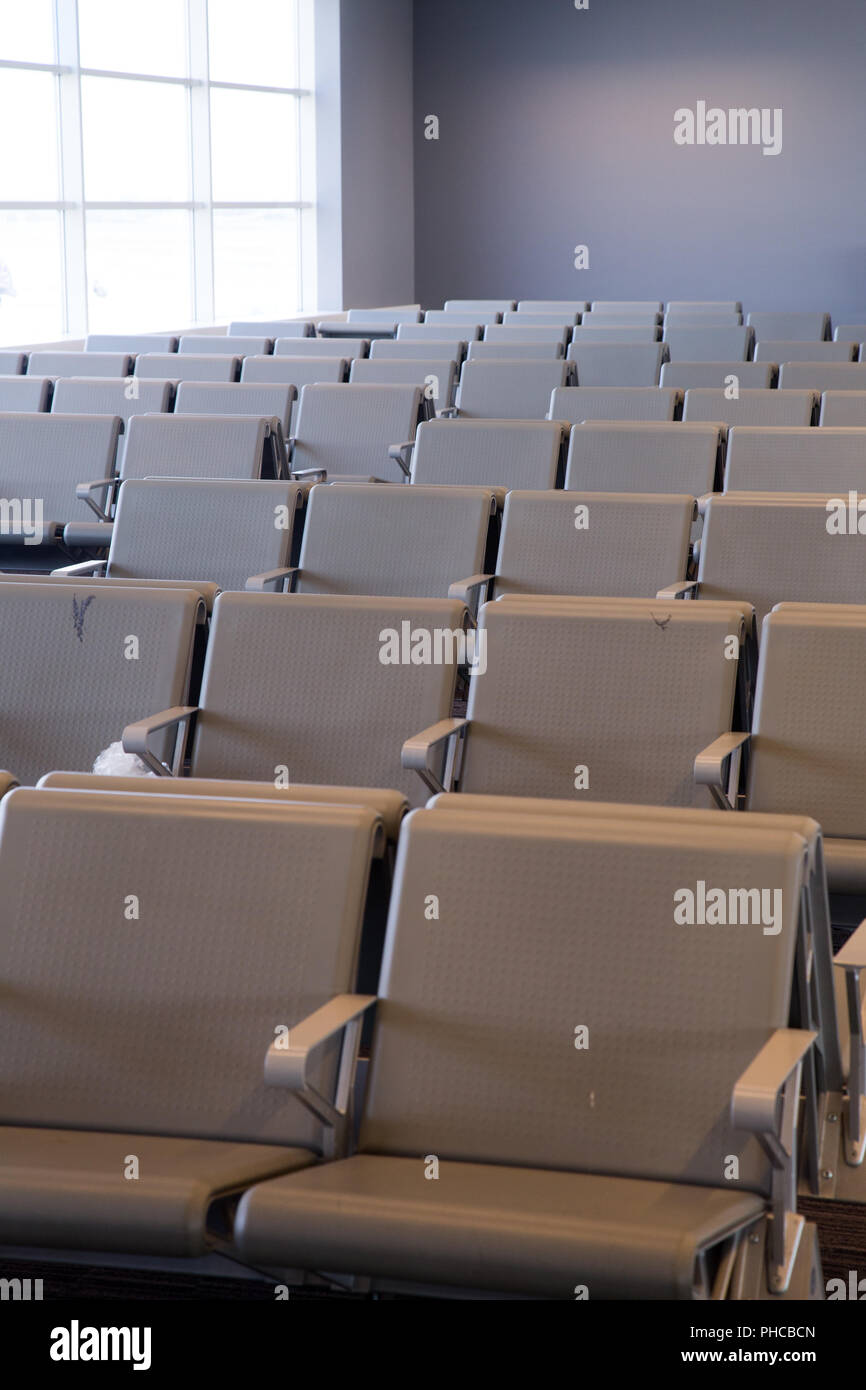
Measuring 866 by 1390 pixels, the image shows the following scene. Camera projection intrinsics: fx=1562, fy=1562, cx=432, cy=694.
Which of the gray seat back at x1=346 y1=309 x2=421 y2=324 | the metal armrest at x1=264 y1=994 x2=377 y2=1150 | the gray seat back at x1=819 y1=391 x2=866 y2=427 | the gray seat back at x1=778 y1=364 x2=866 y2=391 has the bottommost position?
the metal armrest at x1=264 y1=994 x2=377 y2=1150

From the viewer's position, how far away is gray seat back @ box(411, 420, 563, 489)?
4520 millimetres

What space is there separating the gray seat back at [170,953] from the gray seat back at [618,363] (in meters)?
5.05

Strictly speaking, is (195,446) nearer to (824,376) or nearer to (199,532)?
(199,532)

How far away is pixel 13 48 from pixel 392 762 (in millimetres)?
7492

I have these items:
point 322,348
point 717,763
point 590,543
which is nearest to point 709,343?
point 322,348

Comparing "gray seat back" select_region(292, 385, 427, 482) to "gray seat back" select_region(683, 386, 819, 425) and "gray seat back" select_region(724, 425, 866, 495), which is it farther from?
"gray seat back" select_region(724, 425, 866, 495)

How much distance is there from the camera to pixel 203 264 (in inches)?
436

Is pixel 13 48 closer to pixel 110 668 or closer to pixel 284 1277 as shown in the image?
pixel 110 668

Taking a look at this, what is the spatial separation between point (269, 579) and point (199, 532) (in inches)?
13.1

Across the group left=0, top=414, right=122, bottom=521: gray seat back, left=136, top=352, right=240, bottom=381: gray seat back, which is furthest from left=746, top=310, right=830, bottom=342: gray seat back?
left=0, top=414, right=122, bottom=521: gray seat back

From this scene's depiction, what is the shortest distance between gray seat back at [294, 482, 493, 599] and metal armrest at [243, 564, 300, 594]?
0.04 m

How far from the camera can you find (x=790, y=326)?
8367 mm

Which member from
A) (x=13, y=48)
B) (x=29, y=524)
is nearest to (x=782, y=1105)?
(x=29, y=524)

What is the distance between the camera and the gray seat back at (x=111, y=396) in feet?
17.9
